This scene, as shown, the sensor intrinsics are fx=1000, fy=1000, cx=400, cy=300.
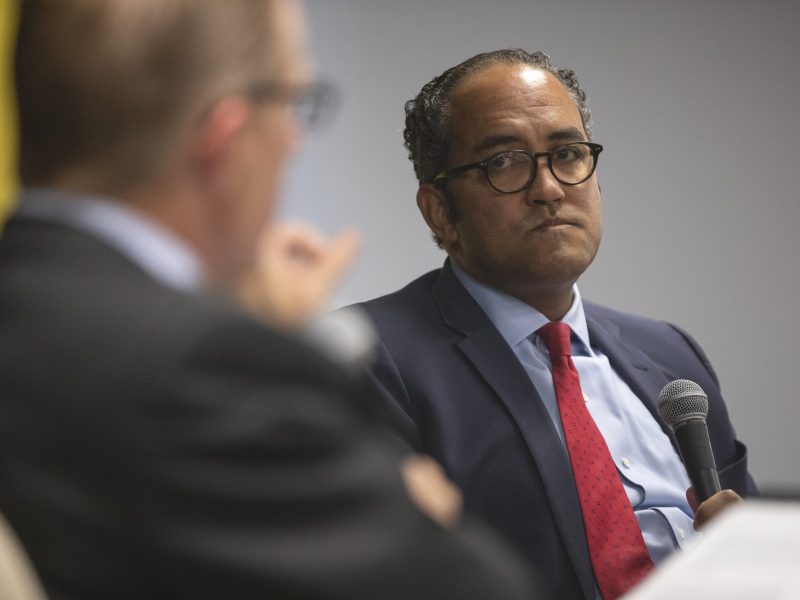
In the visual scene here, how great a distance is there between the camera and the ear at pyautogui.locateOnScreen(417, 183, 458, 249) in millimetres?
2275

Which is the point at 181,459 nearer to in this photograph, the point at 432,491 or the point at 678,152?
the point at 432,491

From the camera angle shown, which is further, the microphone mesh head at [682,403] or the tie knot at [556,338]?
the tie knot at [556,338]

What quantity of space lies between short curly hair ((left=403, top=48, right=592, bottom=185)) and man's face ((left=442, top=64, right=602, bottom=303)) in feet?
0.09

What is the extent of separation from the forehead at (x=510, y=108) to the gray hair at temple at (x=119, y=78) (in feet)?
4.60

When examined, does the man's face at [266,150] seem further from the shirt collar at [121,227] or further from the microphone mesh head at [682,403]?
the microphone mesh head at [682,403]

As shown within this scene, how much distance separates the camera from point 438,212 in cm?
231

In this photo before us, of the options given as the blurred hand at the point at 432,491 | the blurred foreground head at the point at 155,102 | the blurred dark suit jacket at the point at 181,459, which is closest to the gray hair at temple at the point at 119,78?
the blurred foreground head at the point at 155,102

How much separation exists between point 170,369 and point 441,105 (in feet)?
5.62

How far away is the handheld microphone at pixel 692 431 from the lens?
1.69 meters

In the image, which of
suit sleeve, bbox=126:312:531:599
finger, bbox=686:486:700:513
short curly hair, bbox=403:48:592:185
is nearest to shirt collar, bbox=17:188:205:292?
suit sleeve, bbox=126:312:531:599

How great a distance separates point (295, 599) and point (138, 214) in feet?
1.06

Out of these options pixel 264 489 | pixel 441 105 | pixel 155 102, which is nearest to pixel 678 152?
pixel 441 105

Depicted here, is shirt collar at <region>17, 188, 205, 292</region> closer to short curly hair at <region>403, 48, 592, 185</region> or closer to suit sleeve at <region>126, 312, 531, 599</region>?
suit sleeve at <region>126, 312, 531, 599</region>

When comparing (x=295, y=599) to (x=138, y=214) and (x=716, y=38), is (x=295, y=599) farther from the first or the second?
(x=716, y=38)
